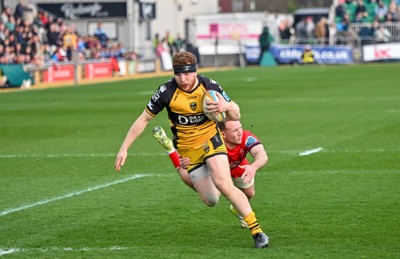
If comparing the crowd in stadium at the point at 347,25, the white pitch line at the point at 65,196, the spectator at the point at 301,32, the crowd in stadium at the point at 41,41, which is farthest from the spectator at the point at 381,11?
the white pitch line at the point at 65,196

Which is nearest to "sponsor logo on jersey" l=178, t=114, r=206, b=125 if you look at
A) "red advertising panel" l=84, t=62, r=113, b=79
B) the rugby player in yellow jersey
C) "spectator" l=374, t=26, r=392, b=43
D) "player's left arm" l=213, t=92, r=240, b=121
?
the rugby player in yellow jersey

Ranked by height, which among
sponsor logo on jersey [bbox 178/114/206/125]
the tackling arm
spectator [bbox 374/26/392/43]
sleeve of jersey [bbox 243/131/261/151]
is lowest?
spectator [bbox 374/26/392/43]

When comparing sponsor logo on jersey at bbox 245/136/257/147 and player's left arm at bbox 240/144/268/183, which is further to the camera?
sponsor logo on jersey at bbox 245/136/257/147

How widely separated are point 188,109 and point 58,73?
1312 inches

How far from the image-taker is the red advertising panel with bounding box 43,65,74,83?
4238cm

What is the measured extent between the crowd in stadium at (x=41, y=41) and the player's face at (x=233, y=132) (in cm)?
2950

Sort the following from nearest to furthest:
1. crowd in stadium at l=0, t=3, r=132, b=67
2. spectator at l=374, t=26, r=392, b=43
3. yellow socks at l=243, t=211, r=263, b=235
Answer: yellow socks at l=243, t=211, r=263, b=235 → crowd in stadium at l=0, t=3, r=132, b=67 → spectator at l=374, t=26, r=392, b=43

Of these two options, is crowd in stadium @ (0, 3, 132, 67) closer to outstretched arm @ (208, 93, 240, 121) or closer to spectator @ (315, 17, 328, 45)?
spectator @ (315, 17, 328, 45)

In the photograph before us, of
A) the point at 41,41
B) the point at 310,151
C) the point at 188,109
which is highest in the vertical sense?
the point at 188,109

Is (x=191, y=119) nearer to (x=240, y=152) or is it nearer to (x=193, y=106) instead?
(x=193, y=106)

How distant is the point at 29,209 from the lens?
1300 cm

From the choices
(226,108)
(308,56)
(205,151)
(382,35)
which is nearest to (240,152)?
(205,151)

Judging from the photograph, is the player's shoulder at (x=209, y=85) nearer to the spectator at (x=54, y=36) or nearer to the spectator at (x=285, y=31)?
the spectator at (x=54, y=36)

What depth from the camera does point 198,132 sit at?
10.5 metres
